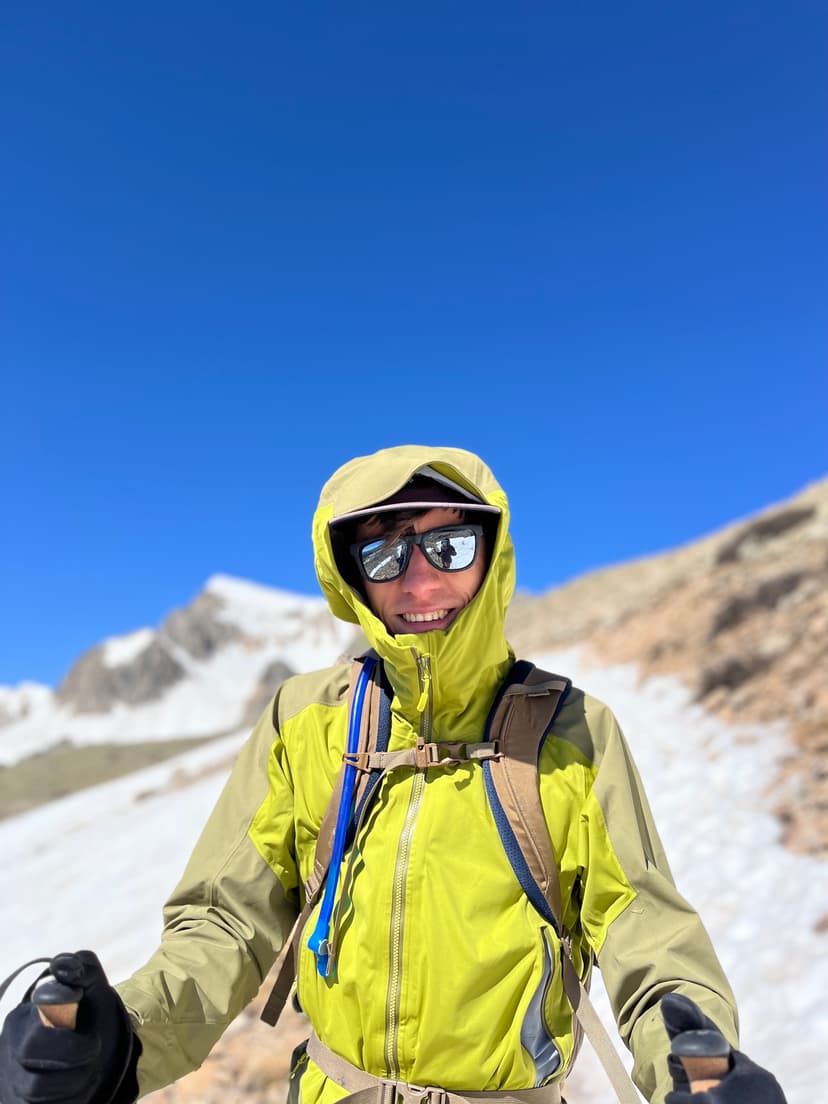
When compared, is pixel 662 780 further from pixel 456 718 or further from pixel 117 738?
pixel 117 738

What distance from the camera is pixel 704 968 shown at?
6.84 ft

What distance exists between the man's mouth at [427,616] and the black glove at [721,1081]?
1227 mm

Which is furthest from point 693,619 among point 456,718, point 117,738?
point 117,738

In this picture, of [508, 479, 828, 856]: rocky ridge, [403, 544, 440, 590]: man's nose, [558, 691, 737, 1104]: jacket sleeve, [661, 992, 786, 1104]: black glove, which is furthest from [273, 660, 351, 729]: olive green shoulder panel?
[508, 479, 828, 856]: rocky ridge

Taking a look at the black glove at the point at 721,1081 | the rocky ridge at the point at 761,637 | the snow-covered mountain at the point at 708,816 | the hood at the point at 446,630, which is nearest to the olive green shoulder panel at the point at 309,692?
the hood at the point at 446,630

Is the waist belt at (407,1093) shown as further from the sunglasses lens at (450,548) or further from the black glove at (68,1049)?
the sunglasses lens at (450,548)

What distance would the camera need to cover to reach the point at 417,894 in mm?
2197

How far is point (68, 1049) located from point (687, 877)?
734cm

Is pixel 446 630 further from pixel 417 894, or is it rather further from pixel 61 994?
pixel 61 994

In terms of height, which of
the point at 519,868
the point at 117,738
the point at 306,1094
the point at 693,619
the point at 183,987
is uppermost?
the point at 117,738

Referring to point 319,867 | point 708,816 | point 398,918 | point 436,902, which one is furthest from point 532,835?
point 708,816

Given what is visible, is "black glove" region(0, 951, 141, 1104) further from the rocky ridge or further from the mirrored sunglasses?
the rocky ridge

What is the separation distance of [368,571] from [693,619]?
15823mm

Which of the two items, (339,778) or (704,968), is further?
(339,778)
